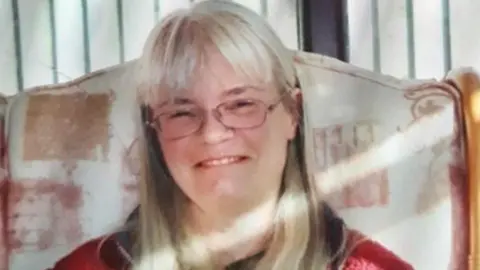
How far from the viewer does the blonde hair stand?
96 cm

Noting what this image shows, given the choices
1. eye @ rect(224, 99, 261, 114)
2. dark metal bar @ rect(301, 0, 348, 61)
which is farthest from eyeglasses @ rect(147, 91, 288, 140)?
dark metal bar @ rect(301, 0, 348, 61)

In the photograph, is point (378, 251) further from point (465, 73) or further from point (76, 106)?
point (76, 106)

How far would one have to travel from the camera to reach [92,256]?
3.21ft

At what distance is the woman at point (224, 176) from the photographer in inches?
37.6

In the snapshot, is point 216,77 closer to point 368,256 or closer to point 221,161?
point 221,161

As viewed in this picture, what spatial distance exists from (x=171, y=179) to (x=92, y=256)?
5.0 inches

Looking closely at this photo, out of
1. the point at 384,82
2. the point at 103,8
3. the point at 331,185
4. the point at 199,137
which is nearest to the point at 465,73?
the point at 384,82

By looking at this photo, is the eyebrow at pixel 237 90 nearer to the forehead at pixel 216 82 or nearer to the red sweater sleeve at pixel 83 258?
the forehead at pixel 216 82

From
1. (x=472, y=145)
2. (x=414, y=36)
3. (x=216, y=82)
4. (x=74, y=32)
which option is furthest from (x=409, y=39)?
(x=74, y=32)

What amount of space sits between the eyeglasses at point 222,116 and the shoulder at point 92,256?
14 centimetres

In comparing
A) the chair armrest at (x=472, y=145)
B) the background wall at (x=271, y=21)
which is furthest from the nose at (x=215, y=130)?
the chair armrest at (x=472, y=145)

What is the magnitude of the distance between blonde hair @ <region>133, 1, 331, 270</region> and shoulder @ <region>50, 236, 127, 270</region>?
3 centimetres

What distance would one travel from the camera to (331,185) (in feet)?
3.20

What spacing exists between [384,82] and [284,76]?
122mm
